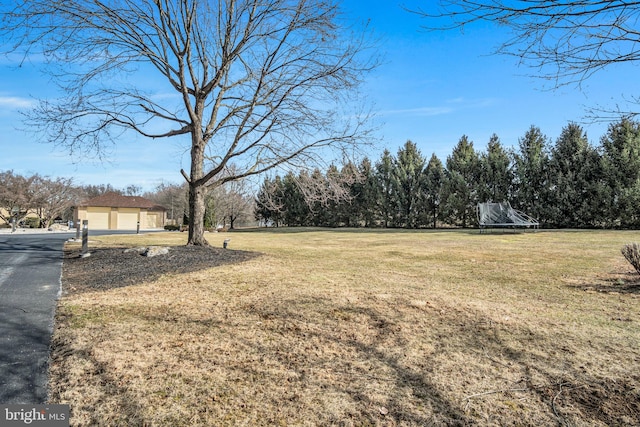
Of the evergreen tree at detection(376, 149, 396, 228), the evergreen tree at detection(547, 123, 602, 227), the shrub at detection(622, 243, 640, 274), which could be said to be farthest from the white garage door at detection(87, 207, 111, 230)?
the shrub at detection(622, 243, 640, 274)

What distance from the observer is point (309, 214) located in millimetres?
34406

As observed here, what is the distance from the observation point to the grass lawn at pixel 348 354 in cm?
234

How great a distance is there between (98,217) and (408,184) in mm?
28604

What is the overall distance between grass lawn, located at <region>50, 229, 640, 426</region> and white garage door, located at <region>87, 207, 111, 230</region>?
3422 centimetres

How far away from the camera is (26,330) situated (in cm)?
361

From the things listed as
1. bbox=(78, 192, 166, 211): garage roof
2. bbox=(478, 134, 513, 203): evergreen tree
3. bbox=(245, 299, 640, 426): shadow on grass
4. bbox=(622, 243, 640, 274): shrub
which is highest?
bbox=(478, 134, 513, 203): evergreen tree

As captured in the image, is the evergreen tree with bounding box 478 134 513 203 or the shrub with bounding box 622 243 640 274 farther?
the evergreen tree with bounding box 478 134 513 203

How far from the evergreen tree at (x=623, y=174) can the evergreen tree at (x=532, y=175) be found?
3334mm

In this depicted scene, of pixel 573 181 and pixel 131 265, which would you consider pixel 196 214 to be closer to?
pixel 131 265

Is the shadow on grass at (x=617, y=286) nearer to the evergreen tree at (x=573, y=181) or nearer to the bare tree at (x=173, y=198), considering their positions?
the evergreen tree at (x=573, y=181)

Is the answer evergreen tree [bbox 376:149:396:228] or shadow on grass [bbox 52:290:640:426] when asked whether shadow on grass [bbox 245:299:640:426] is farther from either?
evergreen tree [bbox 376:149:396:228]

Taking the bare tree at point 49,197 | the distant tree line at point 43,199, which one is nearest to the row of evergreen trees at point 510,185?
the distant tree line at point 43,199

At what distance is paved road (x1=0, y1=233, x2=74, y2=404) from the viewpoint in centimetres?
251

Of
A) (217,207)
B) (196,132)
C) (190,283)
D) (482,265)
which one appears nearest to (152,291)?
(190,283)
